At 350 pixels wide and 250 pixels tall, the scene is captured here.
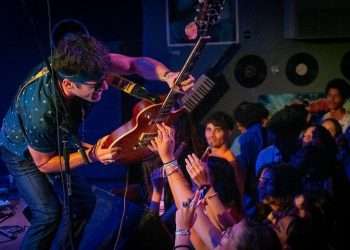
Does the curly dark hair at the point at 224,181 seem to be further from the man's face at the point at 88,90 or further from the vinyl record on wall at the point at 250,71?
the man's face at the point at 88,90

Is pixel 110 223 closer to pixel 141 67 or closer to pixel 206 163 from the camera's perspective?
pixel 206 163

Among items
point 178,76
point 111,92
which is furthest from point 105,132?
point 178,76

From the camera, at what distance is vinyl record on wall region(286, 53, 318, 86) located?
281cm

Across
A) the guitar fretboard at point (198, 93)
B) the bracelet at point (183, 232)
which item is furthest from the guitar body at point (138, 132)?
the bracelet at point (183, 232)

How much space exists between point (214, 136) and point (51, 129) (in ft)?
3.80

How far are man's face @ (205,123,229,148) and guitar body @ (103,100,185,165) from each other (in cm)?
41

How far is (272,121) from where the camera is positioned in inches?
114

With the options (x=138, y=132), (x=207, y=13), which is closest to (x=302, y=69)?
(x=207, y=13)

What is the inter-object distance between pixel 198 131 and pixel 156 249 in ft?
2.50

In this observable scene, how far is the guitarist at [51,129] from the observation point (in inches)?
78.3

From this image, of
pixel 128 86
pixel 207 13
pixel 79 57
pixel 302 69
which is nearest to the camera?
pixel 79 57

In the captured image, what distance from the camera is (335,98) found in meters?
2.85

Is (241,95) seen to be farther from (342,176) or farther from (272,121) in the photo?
(342,176)

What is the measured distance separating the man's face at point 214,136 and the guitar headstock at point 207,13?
632 mm
